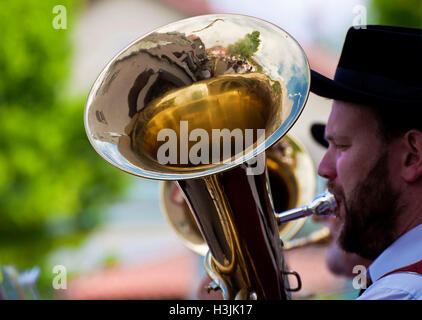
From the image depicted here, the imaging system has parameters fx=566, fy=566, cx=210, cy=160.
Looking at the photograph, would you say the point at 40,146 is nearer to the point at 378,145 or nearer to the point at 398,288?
the point at 378,145

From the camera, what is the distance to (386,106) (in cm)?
163

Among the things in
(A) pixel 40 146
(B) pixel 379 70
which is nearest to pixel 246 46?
(B) pixel 379 70

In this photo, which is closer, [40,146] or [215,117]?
[215,117]

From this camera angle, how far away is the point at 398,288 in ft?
4.33

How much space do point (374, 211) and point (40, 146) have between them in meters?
11.2

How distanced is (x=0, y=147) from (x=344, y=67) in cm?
1102

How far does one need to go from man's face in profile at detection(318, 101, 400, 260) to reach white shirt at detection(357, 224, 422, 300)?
72 mm

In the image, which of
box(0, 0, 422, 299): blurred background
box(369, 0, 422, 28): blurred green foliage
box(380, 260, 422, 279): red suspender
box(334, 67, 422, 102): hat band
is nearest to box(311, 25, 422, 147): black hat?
box(334, 67, 422, 102): hat band

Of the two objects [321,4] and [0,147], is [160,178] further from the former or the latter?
[321,4]

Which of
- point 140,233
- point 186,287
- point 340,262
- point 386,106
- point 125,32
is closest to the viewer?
point 386,106

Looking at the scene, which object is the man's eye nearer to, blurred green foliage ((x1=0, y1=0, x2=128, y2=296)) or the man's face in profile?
the man's face in profile

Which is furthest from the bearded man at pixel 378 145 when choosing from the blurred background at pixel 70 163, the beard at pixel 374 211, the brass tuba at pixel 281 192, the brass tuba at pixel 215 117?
the blurred background at pixel 70 163

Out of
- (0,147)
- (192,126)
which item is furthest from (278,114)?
(0,147)

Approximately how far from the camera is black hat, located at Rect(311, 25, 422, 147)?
1.62 m
